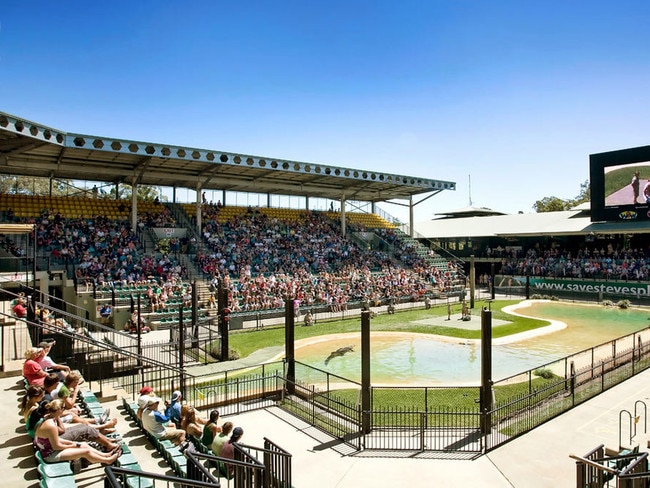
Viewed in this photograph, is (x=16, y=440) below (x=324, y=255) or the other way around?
below

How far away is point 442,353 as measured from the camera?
20.4 meters

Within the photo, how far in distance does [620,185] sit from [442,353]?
2860cm

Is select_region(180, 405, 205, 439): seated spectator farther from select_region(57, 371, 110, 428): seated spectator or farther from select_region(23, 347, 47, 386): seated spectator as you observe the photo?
select_region(23, 347, 47, 386): seated spectator

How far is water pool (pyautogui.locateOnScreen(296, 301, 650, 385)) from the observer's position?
17109 mm

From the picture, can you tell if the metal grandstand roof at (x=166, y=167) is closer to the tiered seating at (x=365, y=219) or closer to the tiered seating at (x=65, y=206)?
the tiered seating at (x=65, y=206)

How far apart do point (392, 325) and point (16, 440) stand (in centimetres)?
2065

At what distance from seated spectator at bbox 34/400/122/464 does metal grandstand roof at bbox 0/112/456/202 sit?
18.5m

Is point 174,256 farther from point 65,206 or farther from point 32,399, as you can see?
point 32,399

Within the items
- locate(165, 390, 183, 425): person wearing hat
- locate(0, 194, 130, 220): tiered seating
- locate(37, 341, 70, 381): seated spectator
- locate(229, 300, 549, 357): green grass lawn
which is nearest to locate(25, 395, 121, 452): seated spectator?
locate(165, 390, 183, 425): person wearing hat

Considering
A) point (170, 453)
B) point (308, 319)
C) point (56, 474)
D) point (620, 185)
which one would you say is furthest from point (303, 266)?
point (56, 474)

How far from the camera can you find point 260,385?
14.9 metres

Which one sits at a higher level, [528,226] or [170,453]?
[528,226]

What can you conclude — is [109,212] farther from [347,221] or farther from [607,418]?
[607,418]

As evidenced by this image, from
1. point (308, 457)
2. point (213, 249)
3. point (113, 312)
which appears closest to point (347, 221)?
point (213, 249)
